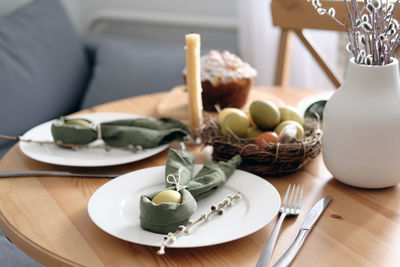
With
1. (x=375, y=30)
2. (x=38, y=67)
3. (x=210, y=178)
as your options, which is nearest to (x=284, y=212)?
(x=210, y=178)

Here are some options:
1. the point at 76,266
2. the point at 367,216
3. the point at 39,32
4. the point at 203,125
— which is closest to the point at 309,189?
the point at 367,216

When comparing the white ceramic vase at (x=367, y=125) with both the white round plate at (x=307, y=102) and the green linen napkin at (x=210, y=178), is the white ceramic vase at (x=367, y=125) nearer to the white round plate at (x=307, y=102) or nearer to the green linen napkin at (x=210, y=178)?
the green linen napkin at (x=210, y=178)

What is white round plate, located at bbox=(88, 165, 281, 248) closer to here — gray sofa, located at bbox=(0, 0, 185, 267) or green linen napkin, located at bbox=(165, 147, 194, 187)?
green linen napkin, located at bbox=(165, 147, 194, 187)

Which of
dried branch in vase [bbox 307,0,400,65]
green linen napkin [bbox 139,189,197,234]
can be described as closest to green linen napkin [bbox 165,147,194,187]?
green linen napkin [bbox 139,189,197,234]

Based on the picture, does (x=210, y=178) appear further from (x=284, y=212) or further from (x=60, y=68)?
(x=60, y=68)

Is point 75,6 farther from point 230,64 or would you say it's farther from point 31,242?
point 31,242

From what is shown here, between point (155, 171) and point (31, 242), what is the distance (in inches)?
12.2

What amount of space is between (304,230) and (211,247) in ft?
0.54

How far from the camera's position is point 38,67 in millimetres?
1976

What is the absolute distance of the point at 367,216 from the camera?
0.88m

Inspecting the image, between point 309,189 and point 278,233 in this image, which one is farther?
point 309,189

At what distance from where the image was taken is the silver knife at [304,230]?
74 cm

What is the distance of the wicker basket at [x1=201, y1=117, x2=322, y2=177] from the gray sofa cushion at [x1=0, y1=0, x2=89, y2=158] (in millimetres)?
1016

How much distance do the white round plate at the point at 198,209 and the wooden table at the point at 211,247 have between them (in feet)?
0.09
